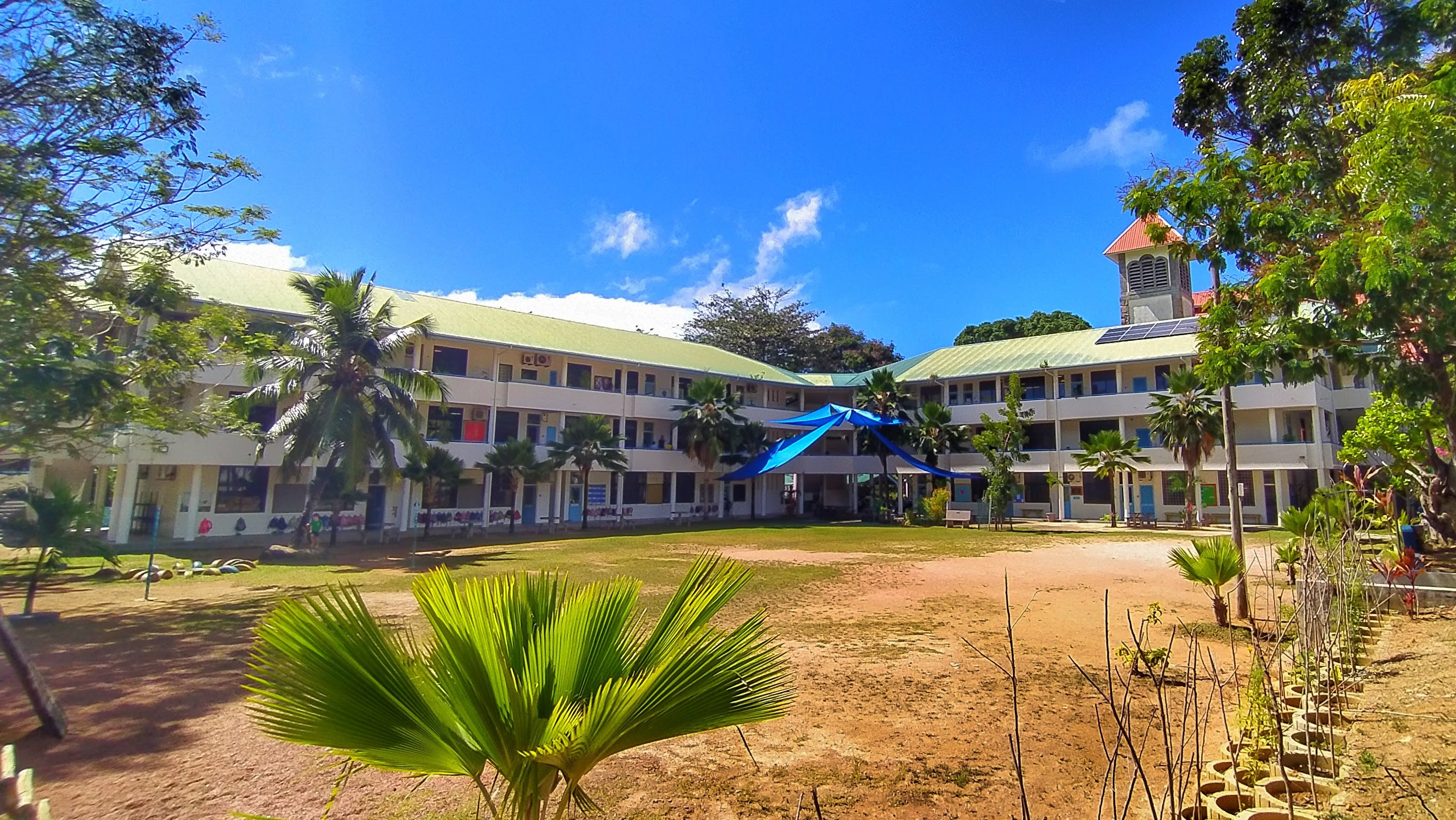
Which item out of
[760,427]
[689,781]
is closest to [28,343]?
[689,781]

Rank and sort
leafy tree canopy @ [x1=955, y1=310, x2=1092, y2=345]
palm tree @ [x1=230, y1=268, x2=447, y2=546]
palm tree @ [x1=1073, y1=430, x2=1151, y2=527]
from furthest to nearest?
leafy tree canopy @ [x1=955, y1=310, x2=1092, y2=345], palm tree @ [x1=1073, y1=430, x2=1151, y2=527], palm tree @ [x1=230, y1=268, x2=447, y2=546]

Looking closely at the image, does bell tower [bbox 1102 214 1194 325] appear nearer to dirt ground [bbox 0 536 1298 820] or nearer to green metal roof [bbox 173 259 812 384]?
green metal roof [bbox 173 259 812 384]

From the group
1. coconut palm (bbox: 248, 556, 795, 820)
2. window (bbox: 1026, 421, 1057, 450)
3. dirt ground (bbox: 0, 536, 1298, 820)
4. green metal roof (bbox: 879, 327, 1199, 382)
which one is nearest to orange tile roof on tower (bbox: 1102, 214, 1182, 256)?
green metal roof (bbox: 879, 327, 1199, 382)

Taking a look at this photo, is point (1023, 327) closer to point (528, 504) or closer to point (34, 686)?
point (528, 504)

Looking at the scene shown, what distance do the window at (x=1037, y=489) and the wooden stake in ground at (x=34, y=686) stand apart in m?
35.1

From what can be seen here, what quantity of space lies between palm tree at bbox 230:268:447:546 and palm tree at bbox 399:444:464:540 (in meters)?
1.99

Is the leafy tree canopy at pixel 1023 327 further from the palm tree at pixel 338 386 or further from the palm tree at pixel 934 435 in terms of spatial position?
the palm tree at pixel 338 386

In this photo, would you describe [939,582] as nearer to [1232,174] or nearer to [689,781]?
[1232,174]

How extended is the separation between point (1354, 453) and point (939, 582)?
33.4ft

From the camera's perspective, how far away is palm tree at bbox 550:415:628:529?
86.3ft

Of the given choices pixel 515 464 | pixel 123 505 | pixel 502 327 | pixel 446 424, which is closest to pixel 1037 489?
pixel 515 464

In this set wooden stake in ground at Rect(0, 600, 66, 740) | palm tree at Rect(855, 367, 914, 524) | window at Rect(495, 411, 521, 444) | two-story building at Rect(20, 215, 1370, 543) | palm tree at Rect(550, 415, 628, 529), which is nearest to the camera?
wooden stake in ground at Rect(0, 600, 66, 740)

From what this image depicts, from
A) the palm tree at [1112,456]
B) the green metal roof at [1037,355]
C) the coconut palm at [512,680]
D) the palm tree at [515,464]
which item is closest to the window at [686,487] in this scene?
the palm tree at [515,464]

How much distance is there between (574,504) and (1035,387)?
2326cm
